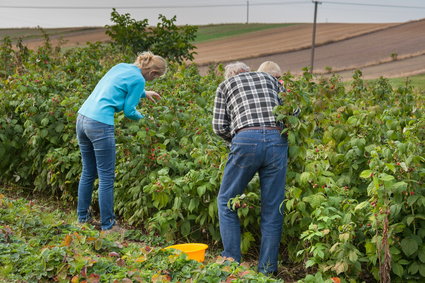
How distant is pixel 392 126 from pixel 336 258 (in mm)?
1411

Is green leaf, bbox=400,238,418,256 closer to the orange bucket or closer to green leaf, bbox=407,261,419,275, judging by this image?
green leaf, bbox=407,261,419,275

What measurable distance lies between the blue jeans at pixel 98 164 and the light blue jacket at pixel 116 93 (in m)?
0.08

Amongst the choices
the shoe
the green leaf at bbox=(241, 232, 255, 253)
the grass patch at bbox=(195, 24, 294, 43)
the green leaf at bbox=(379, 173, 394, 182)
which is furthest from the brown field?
the green leaf at bbox=(379, 173, 394, 182)

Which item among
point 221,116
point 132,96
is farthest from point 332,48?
point 221,116

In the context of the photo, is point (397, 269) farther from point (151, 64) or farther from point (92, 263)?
point (151, 64)

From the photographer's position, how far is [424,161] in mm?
4332

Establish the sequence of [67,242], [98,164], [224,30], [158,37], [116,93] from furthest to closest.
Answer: [224,30], [158,37], [98,164], [116,93], [67,242]

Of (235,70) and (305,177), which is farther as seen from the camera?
(235,70)

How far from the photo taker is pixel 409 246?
4180 millimetres

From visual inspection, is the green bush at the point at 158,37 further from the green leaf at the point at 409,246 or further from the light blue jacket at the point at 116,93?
the green leaf at the point at 409,246

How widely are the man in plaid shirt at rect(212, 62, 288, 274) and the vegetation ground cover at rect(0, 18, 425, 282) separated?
105mm

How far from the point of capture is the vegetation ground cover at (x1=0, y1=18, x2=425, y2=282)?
413cm

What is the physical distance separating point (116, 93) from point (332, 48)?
2989 cm

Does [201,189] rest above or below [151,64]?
below
